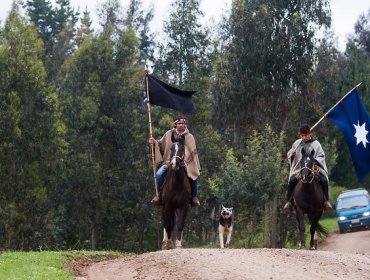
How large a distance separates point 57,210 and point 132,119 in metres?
7.31

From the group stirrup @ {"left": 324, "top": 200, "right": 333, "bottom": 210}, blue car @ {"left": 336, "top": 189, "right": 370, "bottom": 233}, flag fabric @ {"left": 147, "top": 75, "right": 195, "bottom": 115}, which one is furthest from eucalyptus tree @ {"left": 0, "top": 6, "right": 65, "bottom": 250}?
stirrup @ {"left": 324, "top": 200, "right": 333, "bottom": 210}

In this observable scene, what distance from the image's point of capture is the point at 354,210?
145 feet

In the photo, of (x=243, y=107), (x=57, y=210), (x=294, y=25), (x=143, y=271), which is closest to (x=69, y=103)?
(x=57, y=210)

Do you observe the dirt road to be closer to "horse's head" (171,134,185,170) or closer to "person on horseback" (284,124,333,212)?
"horse's head" (171,134,185,170)

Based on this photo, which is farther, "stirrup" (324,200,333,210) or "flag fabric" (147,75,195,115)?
"flag fabric" (147,75,195,115)

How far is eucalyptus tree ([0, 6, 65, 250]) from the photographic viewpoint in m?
42.6

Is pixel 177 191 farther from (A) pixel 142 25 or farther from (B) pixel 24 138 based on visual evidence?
(A) pixel 142 25

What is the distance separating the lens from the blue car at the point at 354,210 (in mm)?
44094

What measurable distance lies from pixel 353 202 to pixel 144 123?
1473cm

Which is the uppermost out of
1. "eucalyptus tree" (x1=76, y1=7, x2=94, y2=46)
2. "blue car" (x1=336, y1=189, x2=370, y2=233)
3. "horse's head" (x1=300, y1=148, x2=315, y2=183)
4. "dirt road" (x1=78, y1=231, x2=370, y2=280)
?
"eucalyptus tree" (x1=76, y1=7, x2=94, y2=46)

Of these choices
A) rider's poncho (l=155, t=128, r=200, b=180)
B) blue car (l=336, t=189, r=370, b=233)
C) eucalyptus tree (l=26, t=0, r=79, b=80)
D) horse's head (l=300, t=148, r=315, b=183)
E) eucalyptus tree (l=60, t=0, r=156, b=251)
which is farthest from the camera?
eucalyptus tree (l=26, t=0, r=79, b=80)

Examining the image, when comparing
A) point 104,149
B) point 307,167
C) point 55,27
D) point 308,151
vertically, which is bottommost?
point 307,167

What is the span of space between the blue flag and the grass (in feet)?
24.5

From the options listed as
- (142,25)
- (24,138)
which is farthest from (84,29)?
(24,138)
